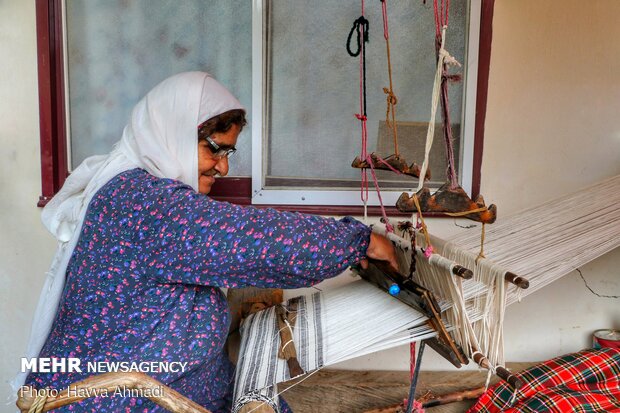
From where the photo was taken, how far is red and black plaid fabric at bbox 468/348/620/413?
2137 millimetres

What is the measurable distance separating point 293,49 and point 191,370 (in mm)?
1540

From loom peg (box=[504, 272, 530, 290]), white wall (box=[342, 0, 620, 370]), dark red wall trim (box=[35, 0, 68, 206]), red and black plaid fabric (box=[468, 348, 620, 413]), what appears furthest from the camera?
white wall (box=[342, 0, 620, 370])

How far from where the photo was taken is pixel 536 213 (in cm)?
199

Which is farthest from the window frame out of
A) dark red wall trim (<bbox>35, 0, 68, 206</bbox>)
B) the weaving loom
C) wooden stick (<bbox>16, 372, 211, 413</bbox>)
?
wooden stick (<bbox>16, 372, 211, 413</bbox>)

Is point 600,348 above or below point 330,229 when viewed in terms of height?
below

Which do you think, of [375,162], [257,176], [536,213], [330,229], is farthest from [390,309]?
[257,176]

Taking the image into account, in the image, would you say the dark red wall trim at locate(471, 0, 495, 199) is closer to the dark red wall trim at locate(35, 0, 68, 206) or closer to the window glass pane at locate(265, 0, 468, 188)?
the window glass pane at locate(265, 0, 468, 188)

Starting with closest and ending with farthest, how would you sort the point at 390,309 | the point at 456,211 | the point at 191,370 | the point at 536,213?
1. the point at 456,211
2. the point at 191,370
3. the point at 390,309
4. the point at 536,213

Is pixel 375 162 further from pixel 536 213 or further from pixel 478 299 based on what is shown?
pixel 536 213

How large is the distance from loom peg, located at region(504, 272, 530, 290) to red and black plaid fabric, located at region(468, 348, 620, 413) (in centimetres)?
104

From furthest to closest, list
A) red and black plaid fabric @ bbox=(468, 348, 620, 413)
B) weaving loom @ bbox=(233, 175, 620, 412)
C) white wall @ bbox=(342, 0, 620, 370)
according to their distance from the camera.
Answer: white wall @ bbox=(342, 0, 620, 370) → red and black plaid fabric @ bbox=(468, 348, 620, 413) → weaving loom @ bbox=(233, 175, 620, 412)

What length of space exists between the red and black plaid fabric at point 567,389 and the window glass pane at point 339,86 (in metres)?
0.97

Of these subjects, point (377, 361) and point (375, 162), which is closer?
point (375, 162)

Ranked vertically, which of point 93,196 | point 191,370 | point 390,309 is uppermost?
point 93,196
